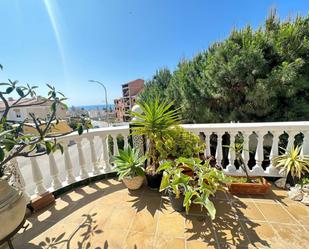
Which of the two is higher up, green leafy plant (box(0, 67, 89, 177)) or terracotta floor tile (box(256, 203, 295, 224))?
green leafy plant (box(0, 67, 89, 177))

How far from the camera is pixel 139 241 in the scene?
1416mm

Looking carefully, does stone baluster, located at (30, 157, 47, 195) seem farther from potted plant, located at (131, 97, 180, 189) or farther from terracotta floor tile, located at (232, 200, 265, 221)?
terracotta floor tile, located at (232, 200, 265, 221)

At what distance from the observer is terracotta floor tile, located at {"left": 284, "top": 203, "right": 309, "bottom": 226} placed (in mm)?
1571

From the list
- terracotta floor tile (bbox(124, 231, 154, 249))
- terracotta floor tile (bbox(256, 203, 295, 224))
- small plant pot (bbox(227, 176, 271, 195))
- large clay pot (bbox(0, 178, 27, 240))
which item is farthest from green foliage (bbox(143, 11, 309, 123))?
large clay pot (bbox(0, 178, 27, 240))

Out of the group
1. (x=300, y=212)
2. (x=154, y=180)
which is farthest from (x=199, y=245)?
(x=300, y=212)

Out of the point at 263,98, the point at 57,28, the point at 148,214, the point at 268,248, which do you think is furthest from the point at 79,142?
the point at 263,98

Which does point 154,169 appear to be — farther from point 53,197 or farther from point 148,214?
point 53,197

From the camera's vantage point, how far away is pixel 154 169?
217cm

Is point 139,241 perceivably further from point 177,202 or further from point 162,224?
point 177,202

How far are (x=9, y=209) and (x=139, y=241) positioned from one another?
3.39 ft

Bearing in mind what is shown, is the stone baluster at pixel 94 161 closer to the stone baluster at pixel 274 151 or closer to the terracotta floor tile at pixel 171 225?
the terracotta floor tile at pixel 171 225

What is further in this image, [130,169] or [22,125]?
[130,169]

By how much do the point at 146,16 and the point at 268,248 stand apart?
5362 millimetres

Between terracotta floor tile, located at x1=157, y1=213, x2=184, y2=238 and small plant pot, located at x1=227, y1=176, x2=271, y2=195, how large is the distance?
834 millimetres
